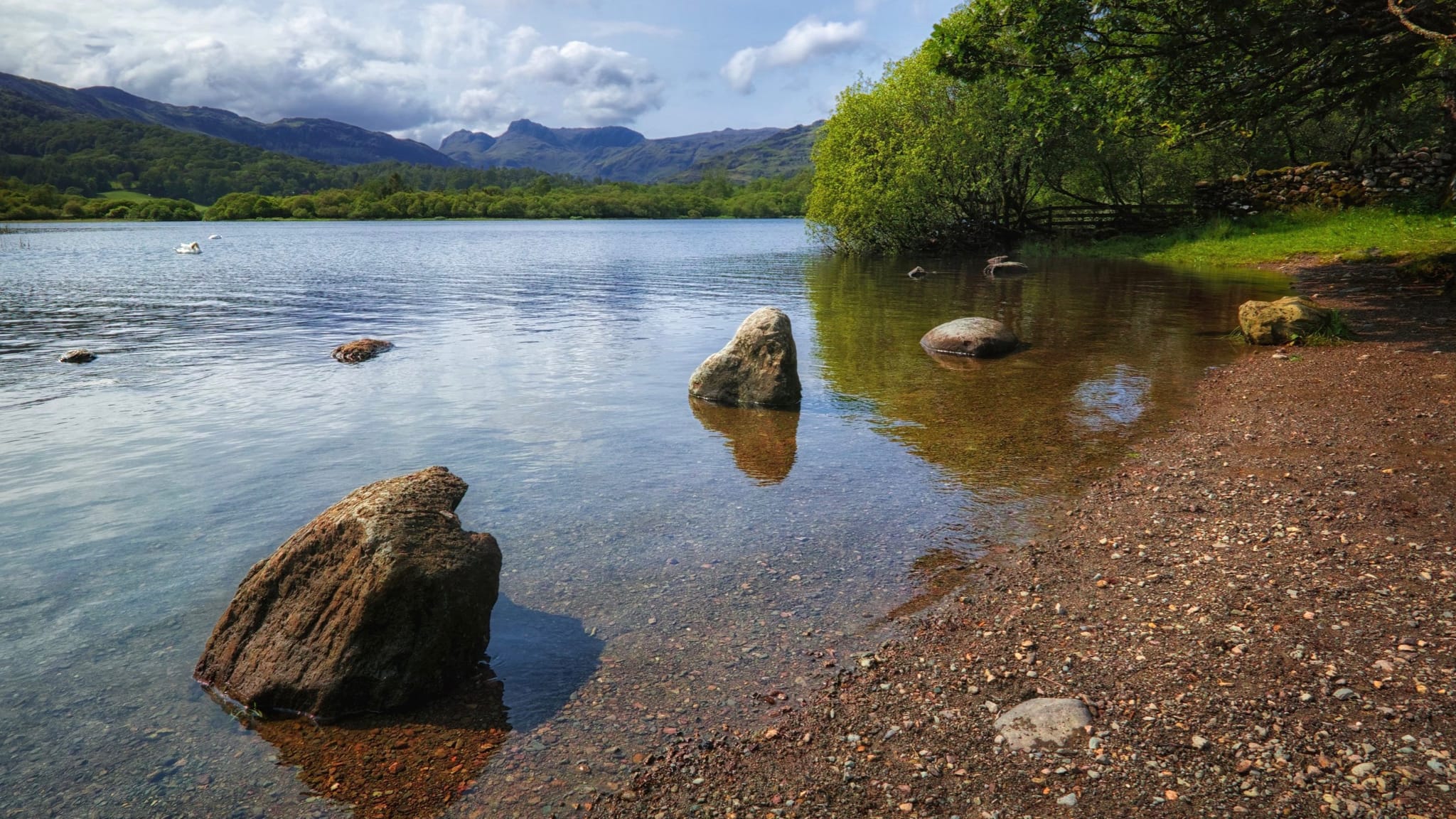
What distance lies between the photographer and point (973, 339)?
807 inches

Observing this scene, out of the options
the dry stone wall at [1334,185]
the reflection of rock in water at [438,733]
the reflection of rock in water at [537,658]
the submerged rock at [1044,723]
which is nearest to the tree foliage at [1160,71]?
the dry stone wall at [1334,185]

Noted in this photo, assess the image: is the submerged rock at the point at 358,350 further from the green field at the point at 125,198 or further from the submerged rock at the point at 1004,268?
the green field at the point at 125,198

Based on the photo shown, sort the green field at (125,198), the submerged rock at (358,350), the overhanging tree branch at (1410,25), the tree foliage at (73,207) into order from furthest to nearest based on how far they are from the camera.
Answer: the green field at (125,198)
the tree foliage at (73,207)
the submerged rock at (358,350)
the overhanging tree branch at (1410,25)

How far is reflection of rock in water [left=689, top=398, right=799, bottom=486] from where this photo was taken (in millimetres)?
12266

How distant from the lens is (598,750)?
5.84 metres

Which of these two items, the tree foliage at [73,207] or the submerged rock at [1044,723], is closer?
the submerged rock at [1044,723]

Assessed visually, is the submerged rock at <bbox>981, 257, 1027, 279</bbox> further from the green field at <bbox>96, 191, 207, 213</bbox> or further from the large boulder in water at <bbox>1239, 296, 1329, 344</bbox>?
the green field at <bbox>96, 191, 207, 213</bbox>

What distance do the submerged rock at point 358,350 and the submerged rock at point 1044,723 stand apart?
63.3 ft

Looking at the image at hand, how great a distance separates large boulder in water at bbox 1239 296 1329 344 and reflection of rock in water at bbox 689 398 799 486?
38.5 ft

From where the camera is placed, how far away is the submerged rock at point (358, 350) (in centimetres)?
2125

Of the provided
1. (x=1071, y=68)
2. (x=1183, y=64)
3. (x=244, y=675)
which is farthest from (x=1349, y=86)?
(x=244, y=675)

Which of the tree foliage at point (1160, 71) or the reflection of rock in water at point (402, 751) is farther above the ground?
the tree foliage at point (1160, 71)

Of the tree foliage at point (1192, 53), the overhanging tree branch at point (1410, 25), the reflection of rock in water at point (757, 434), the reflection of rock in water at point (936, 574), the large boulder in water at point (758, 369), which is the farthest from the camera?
the tree foliage at point (1192, 53)

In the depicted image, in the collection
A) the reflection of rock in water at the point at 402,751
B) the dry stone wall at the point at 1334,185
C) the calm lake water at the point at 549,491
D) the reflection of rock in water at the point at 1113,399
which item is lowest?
the reflection of rock in water at the point at 402,751
